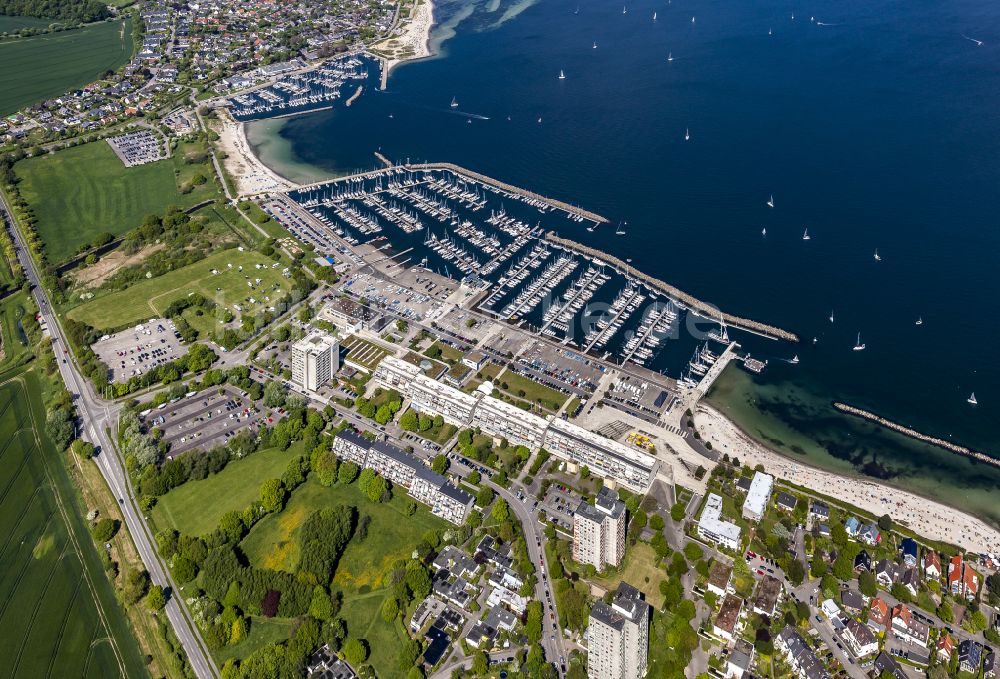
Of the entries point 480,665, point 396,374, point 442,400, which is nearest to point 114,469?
point 396,374

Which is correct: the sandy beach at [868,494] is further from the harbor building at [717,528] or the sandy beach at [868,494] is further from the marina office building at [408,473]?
the marina office building at [408,473]

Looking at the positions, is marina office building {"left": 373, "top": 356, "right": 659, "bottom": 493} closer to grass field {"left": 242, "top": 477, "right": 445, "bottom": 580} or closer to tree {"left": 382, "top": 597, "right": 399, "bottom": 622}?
grass field {"left": 242, "top": 477, "right": 445, "bottom": 580}

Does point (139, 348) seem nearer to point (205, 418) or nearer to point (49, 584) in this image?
point (205, 418)

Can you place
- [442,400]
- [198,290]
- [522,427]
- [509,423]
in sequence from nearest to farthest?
[522,427] < [509,423] < [442,400] < [198,290]

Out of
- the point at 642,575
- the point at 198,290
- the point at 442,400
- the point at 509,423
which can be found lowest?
the point at 198,290

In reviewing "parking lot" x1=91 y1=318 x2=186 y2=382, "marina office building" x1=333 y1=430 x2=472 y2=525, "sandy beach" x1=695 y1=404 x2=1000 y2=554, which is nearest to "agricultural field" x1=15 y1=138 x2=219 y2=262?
"parking lot" x1=91 y1=318 x2=186 y2=382

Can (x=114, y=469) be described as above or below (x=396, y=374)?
below
